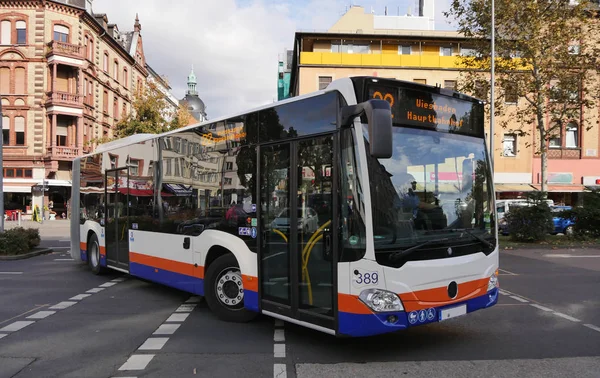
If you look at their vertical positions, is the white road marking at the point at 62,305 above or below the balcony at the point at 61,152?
below

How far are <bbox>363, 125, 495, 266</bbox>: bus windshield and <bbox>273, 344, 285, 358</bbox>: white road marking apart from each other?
162 centimetres

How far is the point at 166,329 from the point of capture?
6398 millimetres

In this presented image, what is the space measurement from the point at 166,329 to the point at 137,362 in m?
1.29

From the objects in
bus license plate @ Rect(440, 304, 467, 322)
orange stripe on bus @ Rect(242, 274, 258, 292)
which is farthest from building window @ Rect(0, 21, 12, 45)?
bus license plate @ Rect(440, 304, 467, 322)

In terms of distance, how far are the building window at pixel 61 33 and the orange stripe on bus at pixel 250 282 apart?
135 ft

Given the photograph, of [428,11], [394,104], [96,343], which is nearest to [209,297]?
[96,343]

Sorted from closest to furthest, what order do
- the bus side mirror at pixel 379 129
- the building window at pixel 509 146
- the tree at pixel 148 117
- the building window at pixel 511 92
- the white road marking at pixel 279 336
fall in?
1. the bus side mirror at pixel 379 129
2. the white road marking at pixel 279 336
3. the building window at pixel 511 92
4. the tree at pixel 148 117
5. the building window at pixel 509 146

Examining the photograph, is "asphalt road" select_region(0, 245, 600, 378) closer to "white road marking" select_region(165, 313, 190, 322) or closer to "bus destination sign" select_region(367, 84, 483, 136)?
"white road marking" select_region(165, 313, 190, 322)

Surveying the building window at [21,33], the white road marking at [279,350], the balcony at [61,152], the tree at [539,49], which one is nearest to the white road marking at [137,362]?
Result: the white road marking at [279,350]

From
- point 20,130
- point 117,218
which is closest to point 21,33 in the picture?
point 20,130

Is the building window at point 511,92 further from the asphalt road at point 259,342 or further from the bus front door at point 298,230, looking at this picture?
the bus front door at point 298,230

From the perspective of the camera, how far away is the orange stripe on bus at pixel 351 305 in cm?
471

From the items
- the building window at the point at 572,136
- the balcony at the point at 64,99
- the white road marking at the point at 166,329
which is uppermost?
the balcony at the point at 64,99

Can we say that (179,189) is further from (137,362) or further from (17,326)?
(137,362)
